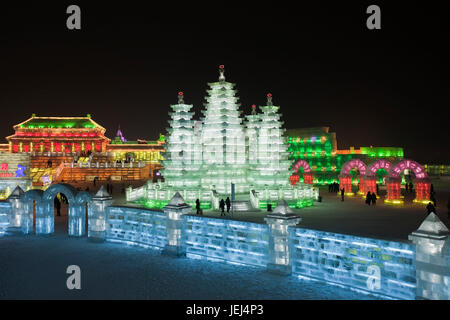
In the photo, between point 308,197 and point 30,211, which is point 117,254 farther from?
point 308,197

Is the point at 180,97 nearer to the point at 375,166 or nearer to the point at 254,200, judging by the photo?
the point at 254,200

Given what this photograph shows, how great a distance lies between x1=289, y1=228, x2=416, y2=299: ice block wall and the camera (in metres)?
8.06

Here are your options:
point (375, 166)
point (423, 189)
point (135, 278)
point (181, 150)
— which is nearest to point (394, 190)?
point (423, 189)

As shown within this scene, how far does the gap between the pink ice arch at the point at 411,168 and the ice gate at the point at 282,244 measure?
2027cm

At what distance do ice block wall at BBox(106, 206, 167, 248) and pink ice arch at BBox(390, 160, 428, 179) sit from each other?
20.6m

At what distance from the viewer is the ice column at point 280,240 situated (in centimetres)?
1009

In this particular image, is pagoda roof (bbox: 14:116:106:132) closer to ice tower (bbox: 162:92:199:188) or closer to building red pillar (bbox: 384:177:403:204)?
ice tower (bbox: 162:92:199:188)

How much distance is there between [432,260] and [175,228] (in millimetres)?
7464

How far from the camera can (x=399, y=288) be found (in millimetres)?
8109

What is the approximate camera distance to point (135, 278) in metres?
9.98

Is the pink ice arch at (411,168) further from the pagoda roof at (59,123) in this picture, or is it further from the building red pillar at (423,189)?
the pagoda roof at (59,123)

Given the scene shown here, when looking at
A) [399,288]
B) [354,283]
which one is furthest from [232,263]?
[399,288]

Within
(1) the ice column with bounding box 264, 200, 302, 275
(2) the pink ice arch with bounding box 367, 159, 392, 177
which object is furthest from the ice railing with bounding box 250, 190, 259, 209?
(1) the ice column with bounding box 264, 200, 302, 275
